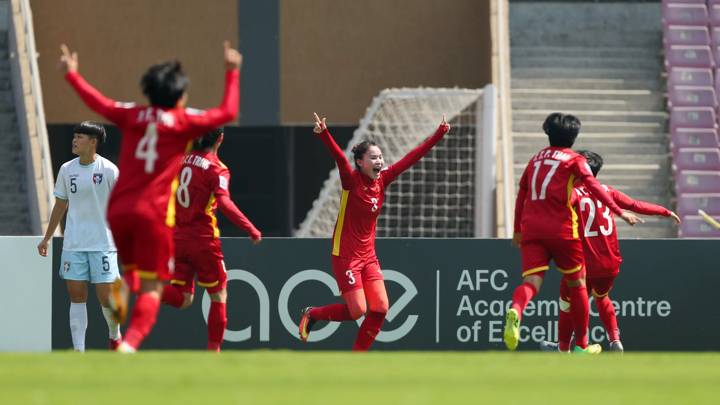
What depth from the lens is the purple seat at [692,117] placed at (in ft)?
64.7

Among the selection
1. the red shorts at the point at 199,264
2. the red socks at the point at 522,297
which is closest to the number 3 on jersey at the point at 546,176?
the red socks at the point at 522,297

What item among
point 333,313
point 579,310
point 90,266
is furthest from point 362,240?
point 90,266

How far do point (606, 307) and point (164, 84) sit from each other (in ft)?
16.9

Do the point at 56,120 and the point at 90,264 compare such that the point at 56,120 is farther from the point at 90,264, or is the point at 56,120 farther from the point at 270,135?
the point at 90,264

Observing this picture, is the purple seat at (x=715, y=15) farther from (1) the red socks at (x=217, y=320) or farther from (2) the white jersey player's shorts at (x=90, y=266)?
(1) the red socks at (x=217, y=320)

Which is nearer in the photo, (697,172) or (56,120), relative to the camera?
(697,172)

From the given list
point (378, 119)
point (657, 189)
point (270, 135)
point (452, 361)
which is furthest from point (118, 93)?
point (452, 361)

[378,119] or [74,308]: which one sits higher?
[378,119]

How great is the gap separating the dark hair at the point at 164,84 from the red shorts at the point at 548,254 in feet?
11.0

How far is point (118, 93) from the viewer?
2228cm

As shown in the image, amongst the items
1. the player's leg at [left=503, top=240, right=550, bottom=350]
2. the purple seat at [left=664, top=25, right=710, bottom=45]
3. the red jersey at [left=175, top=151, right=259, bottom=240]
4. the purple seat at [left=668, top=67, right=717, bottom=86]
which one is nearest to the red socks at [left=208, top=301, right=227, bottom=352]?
the red jersey at [left=175, top=151, right=259, bottom=240]

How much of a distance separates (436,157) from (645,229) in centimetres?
309

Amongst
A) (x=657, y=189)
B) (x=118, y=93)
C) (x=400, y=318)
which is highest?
(x=118, y=93)

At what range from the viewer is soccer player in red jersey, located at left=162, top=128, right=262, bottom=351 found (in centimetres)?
1009
